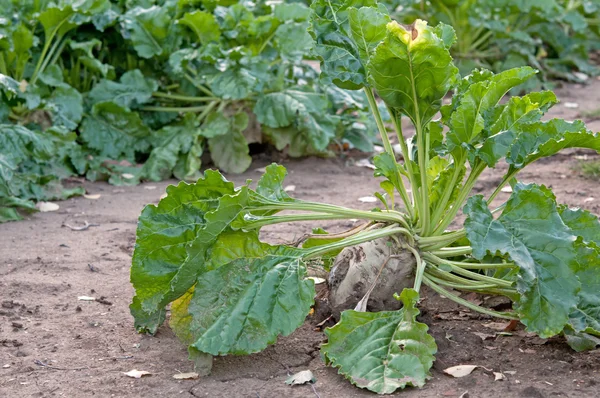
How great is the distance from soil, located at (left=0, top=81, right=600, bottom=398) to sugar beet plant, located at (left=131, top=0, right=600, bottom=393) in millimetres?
107

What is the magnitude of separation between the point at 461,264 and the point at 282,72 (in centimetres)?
296

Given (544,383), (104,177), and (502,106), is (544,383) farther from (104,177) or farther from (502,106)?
(104,177)

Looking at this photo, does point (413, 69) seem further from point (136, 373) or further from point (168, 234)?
point (136, 373)

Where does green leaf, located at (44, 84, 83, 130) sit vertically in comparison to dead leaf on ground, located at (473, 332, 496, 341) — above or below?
above

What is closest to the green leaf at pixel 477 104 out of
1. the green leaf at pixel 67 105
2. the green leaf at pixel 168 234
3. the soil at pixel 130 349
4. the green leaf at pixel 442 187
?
the green leaf at pixel 442 187

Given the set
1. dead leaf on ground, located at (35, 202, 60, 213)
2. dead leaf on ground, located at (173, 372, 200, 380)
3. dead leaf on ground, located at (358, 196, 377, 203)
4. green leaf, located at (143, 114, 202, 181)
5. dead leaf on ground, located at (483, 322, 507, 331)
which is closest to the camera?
dead leaf on ground, located at (173, 372, 200, 380)

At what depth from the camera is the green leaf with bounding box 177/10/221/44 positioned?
17.7ft

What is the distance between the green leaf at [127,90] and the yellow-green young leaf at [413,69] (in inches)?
125

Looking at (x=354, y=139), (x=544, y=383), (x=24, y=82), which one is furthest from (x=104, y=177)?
(x=544, y=383)

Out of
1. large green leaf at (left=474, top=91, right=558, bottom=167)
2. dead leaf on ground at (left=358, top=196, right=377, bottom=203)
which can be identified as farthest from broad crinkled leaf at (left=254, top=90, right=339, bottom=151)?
large green leaf at (left=474, top=91, right=558, bottom=167)

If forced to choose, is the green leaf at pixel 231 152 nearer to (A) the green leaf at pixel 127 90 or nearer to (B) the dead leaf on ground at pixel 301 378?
(A) the green leaf at pixel 127 90

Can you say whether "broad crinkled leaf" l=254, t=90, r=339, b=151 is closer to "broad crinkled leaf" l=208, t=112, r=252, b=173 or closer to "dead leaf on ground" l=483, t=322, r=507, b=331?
"broad crinkled leaf" l=208, t=112, r=252, b=173

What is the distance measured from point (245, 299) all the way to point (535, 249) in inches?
37.2

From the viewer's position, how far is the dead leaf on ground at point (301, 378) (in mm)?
2668
